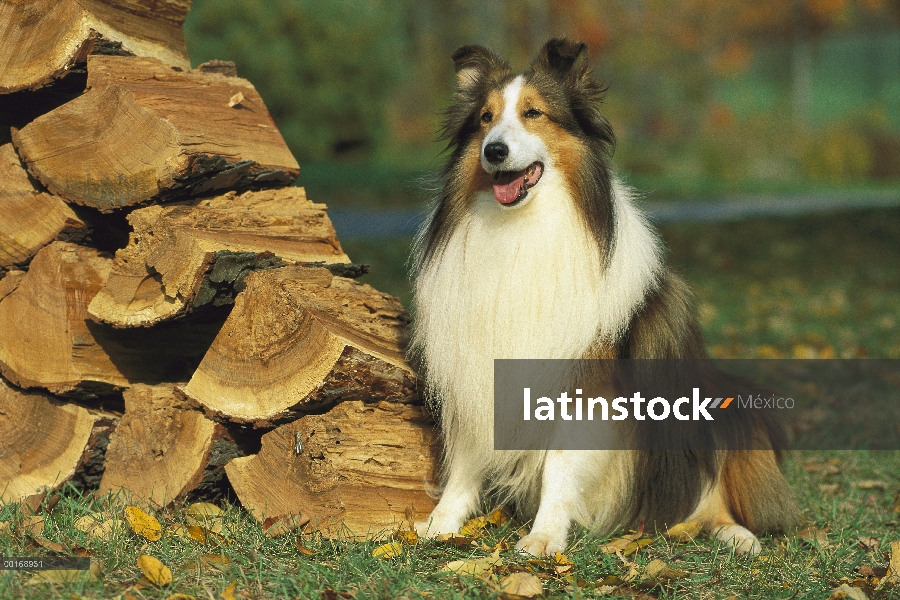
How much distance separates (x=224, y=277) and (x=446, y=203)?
0.97 metres

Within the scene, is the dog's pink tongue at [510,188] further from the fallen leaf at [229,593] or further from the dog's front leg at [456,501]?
the fallen leaf at [229,593]

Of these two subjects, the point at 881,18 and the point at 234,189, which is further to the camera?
the point at 881,18

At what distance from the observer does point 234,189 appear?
4078 mm

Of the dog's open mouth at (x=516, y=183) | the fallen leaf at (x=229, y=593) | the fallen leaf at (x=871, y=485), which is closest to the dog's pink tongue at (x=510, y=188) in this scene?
the dog's open mouth at (x=516, y=183)

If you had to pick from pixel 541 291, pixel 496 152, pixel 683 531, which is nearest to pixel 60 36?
pixel 496 152

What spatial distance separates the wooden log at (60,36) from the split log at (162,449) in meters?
1.43

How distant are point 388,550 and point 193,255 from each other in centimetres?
136

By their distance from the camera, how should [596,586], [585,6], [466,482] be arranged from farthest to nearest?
1. [585,6]
2. [466,482]
3. [596,586]

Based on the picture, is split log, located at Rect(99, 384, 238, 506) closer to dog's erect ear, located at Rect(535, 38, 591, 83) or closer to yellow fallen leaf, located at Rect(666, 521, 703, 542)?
yellow fallen leaf, located at Rect(666, 521, 703, 542)

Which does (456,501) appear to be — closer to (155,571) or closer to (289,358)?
(289,358)

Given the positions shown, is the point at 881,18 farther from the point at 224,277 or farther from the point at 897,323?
the point at 224,277

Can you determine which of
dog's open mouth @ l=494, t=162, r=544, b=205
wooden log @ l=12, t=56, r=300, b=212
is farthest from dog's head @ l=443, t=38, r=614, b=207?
wooden log @ l=12, t=56, r=300, b=212

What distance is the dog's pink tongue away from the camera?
3652mm

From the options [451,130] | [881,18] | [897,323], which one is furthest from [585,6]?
[451,130]
